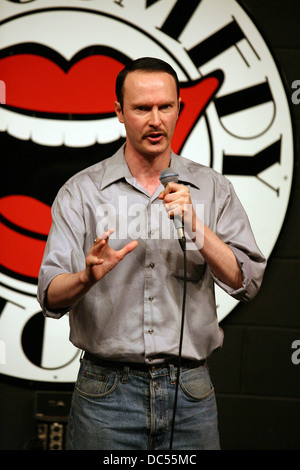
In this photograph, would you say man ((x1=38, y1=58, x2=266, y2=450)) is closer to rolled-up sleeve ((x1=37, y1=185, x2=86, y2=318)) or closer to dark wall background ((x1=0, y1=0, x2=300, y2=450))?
rolled-up sleeve ((x1=37, y1=185, x2=86, y2=318))

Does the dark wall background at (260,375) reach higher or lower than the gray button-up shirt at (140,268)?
lower

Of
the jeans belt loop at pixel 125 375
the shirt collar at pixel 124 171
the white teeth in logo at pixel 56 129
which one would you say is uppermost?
the white teeth in logo at pixel 56 129

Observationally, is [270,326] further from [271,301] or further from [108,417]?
[108,417]

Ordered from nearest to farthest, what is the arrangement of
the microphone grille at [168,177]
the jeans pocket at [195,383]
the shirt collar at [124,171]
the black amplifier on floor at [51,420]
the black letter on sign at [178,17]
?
1. the microphone grille at [168,177]
2. the jeans pocket at [195,383]
3. the shirt collar at [124,171]
4. the black amplifier on floor at [51,420]
5. the black letter on sign at [178,17]

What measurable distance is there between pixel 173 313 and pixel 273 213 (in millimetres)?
1212

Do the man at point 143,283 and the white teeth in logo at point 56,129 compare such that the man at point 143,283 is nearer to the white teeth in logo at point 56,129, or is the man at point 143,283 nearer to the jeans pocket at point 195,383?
the jeans pocket at point 195,383

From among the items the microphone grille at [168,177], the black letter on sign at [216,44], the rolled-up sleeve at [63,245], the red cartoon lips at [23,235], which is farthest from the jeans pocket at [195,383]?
the black letter on sign at [216,44]

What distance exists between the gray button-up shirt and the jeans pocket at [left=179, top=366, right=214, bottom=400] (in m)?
0.05

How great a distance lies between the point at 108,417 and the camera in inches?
58.7

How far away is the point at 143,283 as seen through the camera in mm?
1571

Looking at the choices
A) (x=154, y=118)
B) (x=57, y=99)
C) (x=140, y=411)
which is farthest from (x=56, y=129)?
(x=140, y=411)

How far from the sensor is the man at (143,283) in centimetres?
148

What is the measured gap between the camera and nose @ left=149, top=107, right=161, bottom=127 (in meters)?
1.54
